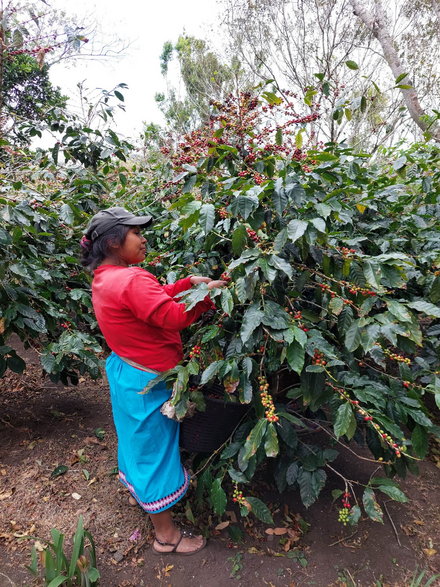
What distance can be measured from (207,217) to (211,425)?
93 centimetres

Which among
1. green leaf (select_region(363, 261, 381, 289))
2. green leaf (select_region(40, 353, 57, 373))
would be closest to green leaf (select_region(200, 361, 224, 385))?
green leaf (select_region(363, 261, 381, 289))

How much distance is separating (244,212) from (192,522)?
154 cm

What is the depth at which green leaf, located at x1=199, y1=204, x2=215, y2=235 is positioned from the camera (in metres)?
1.44

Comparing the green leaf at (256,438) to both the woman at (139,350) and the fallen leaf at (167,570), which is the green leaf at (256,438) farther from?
the fallen leaf at (167,570)

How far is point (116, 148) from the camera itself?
3027mm

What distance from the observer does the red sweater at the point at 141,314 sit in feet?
4.92

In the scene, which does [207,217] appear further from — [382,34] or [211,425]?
[382,34]

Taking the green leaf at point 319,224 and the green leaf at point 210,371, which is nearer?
the green leaf at point 319,224

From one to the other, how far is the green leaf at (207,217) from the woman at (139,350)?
227 millimetres

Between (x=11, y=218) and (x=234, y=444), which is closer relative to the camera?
(x=234, y=444)

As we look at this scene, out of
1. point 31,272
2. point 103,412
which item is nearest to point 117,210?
point 31,272

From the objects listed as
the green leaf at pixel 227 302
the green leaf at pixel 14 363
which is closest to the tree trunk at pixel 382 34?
the green leaf at pixel 227 302

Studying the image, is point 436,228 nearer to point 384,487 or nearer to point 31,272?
point 384,487

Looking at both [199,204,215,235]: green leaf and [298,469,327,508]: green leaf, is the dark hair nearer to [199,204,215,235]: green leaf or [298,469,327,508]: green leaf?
[199,204,215,235]: green leaf
